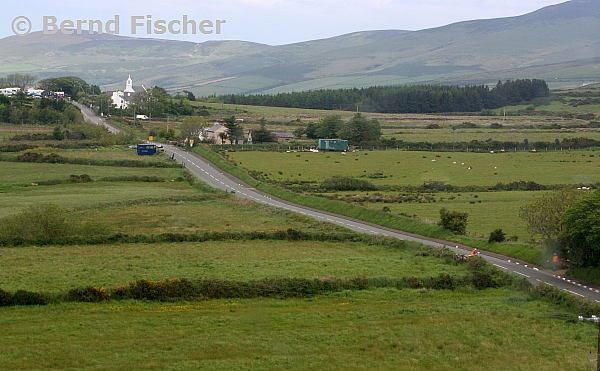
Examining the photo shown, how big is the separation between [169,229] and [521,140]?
66461 millimetres

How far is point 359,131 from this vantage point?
333 feet

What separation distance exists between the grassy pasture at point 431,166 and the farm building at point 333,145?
12.4 ft

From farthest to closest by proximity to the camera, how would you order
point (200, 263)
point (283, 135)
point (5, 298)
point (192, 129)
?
point (283, 135) < point (192, 129) < point (200, 263) < point (5, 298)

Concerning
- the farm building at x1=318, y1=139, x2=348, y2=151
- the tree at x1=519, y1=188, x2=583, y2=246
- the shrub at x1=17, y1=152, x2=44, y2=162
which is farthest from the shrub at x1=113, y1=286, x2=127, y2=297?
the farm building at x1=318, y1=139, x2=348, y2=151

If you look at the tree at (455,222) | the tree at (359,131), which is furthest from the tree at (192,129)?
the tree at (455,222)

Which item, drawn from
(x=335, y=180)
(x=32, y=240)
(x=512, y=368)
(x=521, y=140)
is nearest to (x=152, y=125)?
(x=521, y=140)

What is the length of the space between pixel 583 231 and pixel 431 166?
4589cm

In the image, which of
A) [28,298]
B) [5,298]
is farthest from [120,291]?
[5,298]

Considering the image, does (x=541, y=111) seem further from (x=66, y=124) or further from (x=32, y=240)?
(x=32, y=240)

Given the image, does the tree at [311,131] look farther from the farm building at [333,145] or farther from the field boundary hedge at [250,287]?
the field boundary hedge at [250,287]

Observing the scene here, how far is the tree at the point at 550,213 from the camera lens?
33375mm

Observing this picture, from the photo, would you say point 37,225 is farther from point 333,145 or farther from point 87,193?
point 333,145

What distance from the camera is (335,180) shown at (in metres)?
63.0

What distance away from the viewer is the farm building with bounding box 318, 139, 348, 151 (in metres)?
94.2
